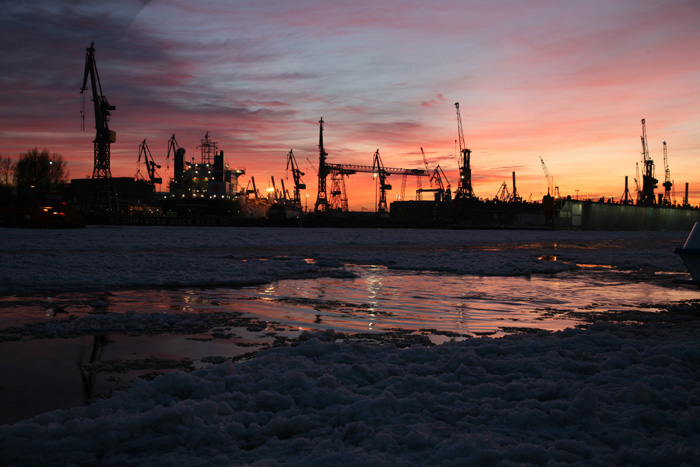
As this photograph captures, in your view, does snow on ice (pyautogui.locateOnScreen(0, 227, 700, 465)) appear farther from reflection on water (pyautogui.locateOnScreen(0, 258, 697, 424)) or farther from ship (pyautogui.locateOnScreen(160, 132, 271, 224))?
ship (pyautogui.locateOnScreen(160, 132, 271, 224))

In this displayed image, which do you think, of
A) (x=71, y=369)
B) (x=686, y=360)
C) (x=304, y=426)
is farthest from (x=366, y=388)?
(x=686, y=360)

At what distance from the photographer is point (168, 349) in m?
6.62

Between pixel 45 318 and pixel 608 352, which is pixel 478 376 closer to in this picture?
pixel 608 352

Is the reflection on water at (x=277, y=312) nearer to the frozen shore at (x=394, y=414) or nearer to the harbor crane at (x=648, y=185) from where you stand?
the frozen shore at (x=394, y=414)

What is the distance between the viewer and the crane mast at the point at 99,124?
9538 centimetres

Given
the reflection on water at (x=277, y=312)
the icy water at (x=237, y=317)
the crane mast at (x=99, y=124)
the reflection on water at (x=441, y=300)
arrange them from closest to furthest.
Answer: the reflection on water at (x=277, y=312), the icy water at (x=237, y=317), the reflection on water at (x=441, y=300), the crane mast at (x=99, y=124)

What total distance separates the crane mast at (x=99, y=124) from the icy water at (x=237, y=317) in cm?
9278

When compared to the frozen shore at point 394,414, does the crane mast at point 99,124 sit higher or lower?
higher

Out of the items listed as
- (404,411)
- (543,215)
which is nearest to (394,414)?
(404,411)

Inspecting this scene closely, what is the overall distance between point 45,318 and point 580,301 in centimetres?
1106

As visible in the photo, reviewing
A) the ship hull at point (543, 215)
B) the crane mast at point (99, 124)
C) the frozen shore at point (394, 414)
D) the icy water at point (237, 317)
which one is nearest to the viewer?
the frozen shore at point (394, 414)

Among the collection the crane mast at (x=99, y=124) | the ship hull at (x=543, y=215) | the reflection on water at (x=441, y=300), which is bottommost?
the reflection on water at (x=441, y=300)

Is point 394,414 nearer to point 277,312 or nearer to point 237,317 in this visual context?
point 237,317

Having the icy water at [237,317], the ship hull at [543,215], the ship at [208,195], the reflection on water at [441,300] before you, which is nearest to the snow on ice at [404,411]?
the icy water at [237,317]
